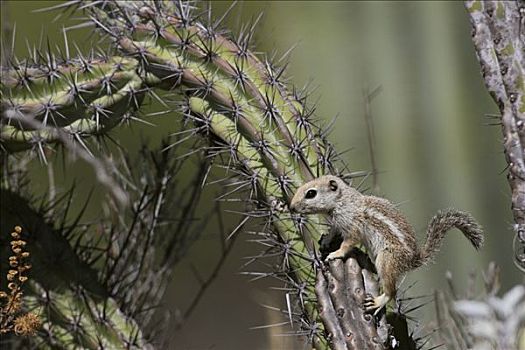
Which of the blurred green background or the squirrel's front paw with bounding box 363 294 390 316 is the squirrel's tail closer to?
the squirrel's front paw with bounding box 363 294 390 316

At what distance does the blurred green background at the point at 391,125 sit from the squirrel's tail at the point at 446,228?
4.20 feet

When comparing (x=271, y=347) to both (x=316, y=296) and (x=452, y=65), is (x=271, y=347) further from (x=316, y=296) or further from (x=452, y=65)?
(x=452, y=65)

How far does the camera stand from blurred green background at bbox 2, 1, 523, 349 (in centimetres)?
355

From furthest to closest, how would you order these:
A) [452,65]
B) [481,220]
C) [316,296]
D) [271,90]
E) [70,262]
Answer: [452,65] < [481,220] < [70,262] < [271,90] < [316,296]

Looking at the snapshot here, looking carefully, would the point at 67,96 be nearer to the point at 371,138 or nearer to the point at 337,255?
the point at 337,255

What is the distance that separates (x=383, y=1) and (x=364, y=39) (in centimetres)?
18

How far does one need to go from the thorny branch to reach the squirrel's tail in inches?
3.3

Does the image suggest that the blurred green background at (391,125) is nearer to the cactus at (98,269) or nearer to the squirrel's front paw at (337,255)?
the cactus at (98,269)

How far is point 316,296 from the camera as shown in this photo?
2.09 metres

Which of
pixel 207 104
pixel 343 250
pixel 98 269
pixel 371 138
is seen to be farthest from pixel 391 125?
pixel 343 250

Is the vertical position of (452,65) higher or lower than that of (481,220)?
higher

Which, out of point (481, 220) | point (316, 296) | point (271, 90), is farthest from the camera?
point (481, 220)

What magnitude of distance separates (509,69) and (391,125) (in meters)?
1.64

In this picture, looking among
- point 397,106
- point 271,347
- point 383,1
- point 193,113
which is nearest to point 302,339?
point 271,347
